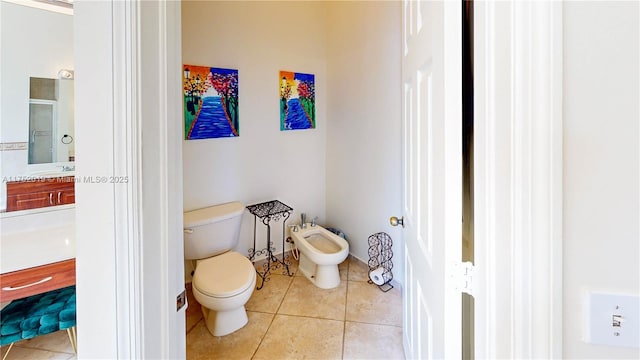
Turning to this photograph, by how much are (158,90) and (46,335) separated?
1371 mm

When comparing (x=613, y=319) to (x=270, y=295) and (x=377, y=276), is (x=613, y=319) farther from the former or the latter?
(x=270, y=295)

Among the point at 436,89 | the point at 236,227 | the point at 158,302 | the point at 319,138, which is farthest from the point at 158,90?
the point at 319,138

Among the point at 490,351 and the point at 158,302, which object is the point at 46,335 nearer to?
the point at 158,302

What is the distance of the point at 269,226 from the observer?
284 cm

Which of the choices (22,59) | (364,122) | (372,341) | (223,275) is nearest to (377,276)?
(372,341)

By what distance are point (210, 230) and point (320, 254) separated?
848mm

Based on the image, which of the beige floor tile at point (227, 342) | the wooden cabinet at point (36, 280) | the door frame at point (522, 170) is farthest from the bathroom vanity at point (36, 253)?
the door frame at point (522, 170)

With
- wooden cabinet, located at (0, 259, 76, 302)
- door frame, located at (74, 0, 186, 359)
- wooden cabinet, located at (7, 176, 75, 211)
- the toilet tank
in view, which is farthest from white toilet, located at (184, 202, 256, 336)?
door frame, located at (74, 0, 186, 359)

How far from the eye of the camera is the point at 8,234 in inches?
45.5

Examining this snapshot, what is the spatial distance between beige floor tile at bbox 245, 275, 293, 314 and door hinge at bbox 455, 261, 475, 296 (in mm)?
1732

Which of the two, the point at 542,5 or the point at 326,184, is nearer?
the point at 542,5

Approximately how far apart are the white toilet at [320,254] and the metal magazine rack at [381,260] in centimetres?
27

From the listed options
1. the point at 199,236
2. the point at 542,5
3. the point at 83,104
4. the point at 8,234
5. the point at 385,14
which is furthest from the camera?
the point at 385,14

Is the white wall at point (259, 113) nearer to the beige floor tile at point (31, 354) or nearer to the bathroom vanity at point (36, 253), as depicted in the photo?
the bathroom vanity at point (36, 253)
